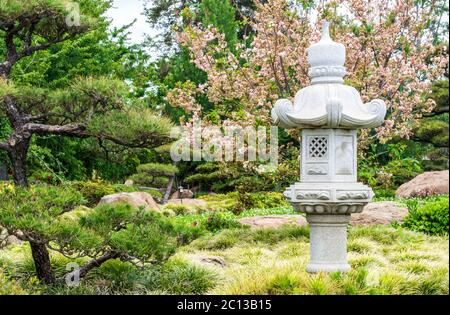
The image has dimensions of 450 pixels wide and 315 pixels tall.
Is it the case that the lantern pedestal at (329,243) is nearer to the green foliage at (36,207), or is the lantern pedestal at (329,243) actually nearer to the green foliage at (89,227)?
the green foliage at (89,227)

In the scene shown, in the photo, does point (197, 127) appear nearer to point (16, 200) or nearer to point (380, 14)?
point (380, 14)

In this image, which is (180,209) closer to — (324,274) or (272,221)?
(272,221)

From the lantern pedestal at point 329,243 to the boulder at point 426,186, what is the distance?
7.44 metres

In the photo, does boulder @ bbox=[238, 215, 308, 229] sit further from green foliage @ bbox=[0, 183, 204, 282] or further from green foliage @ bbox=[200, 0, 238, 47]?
green foliage @ bbox=[200, 0, 238, 47]

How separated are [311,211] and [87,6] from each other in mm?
11901

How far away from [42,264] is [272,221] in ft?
13.9

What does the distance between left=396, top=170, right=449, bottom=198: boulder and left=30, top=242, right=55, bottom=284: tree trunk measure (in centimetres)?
855

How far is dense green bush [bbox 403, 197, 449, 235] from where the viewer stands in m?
8.64

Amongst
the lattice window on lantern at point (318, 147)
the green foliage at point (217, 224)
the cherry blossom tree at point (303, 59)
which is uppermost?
the cherry blossom tree at point (303, 59)

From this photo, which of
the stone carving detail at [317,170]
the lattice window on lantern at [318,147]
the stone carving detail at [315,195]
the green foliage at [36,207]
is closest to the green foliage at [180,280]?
the green foliage at [36,207]

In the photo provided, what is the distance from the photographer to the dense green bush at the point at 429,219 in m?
8.64

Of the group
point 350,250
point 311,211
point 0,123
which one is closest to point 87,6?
point 0,123

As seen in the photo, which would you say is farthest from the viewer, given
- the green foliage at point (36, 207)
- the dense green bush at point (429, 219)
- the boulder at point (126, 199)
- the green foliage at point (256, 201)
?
the green foliage at point (256, 201)
